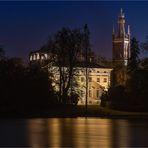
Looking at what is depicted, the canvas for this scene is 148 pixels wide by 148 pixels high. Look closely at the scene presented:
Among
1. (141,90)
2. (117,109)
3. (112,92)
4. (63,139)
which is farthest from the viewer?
(112,92)

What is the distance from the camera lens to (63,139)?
2892cm

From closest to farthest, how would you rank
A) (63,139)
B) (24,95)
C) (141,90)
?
(63,139) → (24,95) → (141,90)

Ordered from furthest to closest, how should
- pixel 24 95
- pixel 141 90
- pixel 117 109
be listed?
pixel 117 109 → pixel 141 90 → pixel 24 95

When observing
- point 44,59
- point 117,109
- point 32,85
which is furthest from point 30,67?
point 117,109

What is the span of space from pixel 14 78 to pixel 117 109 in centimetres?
2047

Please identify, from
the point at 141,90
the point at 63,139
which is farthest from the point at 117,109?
the point at 63,139

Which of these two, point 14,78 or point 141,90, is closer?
point 14,78

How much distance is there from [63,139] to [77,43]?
189 ft

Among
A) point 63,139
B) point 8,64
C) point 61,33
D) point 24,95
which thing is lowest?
point 63,139

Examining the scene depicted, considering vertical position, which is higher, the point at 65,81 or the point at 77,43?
the point at 77,43

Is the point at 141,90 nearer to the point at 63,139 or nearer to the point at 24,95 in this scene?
the point at 24,95

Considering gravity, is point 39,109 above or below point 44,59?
below

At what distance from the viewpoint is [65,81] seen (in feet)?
289

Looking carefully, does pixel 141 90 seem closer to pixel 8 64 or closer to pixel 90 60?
pixel 90 60
